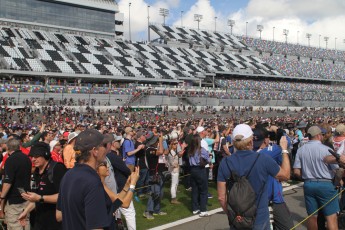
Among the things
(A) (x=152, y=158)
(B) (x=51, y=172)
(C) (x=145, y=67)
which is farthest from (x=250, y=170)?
(C) (x=145, y=67)

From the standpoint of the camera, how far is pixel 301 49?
297 feet

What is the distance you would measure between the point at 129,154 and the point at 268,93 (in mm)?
50748

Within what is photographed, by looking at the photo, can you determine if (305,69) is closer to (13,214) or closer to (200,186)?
(200,186)

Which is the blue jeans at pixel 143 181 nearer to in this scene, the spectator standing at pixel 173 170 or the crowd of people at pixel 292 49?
the spectator standing at pixel 173 170

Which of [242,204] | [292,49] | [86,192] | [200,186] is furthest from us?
[292,49]

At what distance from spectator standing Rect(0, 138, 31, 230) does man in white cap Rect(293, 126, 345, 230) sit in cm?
374

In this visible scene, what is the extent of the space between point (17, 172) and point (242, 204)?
3067 millimetres

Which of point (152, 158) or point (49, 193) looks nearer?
point (49, 193)

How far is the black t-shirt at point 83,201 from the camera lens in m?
2.82

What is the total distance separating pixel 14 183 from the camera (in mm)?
5164

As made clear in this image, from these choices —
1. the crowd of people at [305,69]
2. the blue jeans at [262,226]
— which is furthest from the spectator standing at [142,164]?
the crowd of people at [305,69]

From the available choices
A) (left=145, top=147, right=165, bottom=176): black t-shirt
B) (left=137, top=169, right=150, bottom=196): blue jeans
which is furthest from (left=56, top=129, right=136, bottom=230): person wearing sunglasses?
(left=137, top=169, right=150, bottom=196): blue jeans

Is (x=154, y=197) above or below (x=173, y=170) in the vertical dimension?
below

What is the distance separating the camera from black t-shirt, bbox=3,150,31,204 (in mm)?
5137
